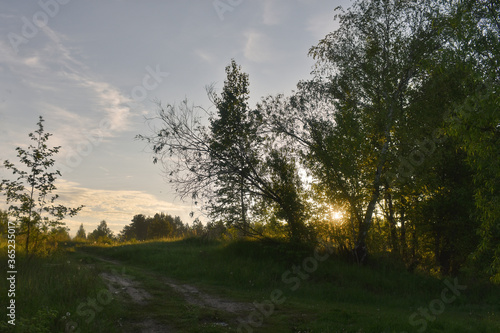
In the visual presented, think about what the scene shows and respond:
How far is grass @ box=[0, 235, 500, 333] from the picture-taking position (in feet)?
31.8

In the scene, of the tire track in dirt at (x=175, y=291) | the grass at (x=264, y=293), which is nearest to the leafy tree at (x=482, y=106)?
the grass at (x=264, y=293)

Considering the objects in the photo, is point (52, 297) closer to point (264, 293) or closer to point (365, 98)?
point (264, 293)

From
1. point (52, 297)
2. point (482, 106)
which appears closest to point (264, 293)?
point (52, 297)

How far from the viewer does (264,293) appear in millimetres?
14594

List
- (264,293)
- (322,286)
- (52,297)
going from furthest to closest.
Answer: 1. (322,286)
2. (264,293)
3. (52,297)

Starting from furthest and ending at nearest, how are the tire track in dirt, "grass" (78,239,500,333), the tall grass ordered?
"grass" (78,239,500,333), the tire track in dirt, the tall grass

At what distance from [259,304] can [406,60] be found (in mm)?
15194

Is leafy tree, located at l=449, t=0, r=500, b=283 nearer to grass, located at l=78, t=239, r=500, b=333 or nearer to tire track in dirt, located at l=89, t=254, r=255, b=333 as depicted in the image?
grass, located at l=78, t=239, r=500, b=333

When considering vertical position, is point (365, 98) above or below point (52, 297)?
above

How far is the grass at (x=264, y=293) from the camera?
381 inches

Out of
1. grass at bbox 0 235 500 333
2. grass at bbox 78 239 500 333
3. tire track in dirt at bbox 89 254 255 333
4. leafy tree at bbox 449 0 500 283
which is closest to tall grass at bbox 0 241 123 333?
grass at bbox 0 235 500 333

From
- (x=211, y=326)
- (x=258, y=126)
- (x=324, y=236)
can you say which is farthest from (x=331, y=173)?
(x=211, y=326)

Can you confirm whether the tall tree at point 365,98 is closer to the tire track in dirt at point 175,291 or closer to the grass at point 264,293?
the grass at point 264,293

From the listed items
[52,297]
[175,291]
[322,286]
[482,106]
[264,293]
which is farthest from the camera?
[322,286]
